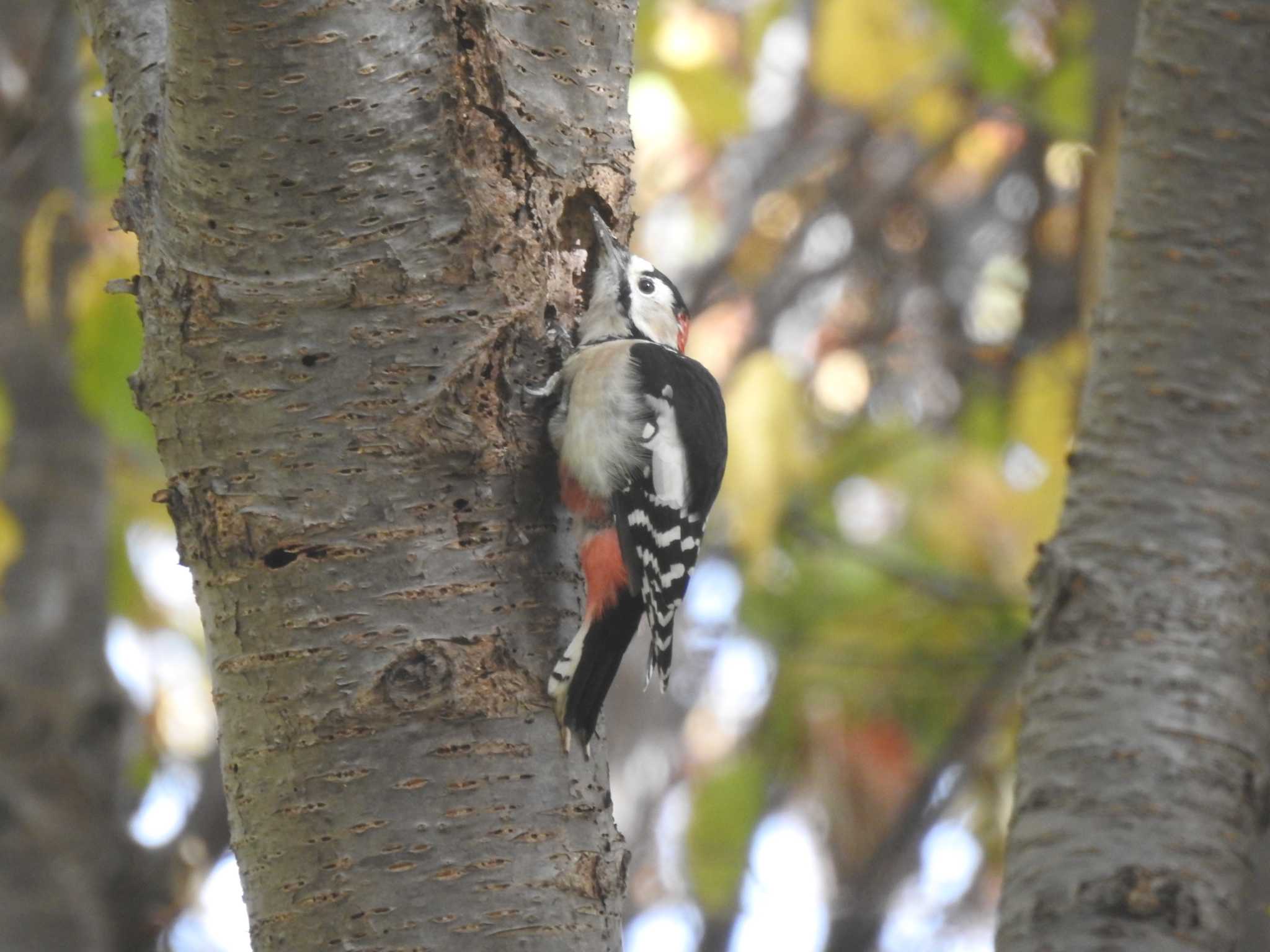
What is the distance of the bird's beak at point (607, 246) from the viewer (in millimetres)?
2695

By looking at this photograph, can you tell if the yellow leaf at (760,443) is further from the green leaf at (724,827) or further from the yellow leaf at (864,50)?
the green leaf at (724,827)

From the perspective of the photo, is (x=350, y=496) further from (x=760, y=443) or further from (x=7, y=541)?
(x=7, y=541)

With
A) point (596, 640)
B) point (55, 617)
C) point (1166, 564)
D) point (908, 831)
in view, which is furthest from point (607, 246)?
point (908, 831)

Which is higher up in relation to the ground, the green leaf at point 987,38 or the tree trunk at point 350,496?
the green leaf at point 987,38

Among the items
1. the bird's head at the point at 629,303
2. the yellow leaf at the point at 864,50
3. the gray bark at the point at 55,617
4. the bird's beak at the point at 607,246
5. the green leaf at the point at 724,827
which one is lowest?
the green leaf at the point at 724,827

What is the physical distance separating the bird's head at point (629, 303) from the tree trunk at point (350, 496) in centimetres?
77

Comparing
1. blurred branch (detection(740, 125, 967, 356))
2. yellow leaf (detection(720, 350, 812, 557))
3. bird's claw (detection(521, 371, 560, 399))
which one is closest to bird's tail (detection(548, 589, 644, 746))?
bird's claw (detection(521, 371, 560, 399))

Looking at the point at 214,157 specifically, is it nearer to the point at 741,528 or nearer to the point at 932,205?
the point at 741,528

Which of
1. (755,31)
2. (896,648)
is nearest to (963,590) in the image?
(896,648)

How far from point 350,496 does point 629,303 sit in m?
1.72

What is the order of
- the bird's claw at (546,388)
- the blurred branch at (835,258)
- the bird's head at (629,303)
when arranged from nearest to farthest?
the bird's claw at (546,388) → the bird's head at (629,303) → the blurred branch at (835,258)

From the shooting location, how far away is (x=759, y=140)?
258 inches

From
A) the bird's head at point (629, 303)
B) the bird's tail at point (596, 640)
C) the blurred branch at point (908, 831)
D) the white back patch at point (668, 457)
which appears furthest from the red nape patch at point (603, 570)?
the blurred branch at point (908, 831)

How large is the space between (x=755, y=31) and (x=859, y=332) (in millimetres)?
2770
